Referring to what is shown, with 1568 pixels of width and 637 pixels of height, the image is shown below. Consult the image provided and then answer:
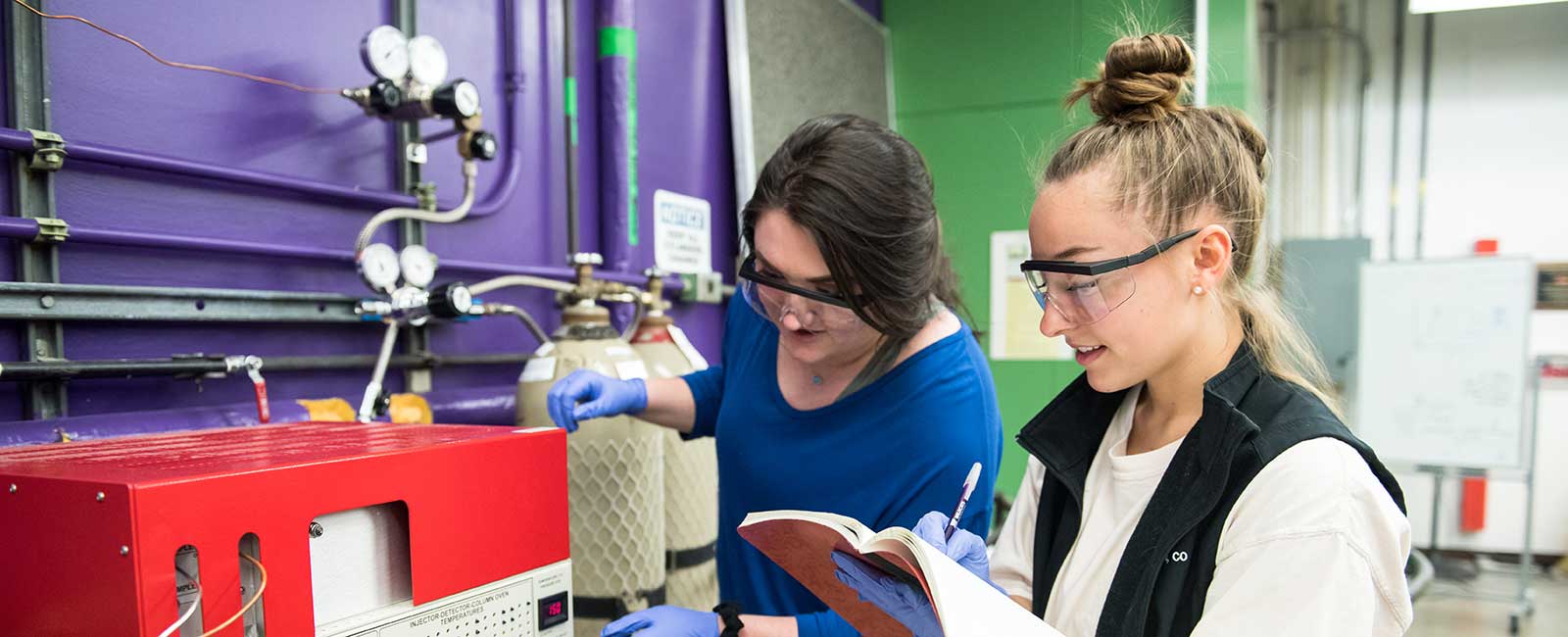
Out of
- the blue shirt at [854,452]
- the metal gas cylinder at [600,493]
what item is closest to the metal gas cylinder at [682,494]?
the metal gas cylinder at [600,493]

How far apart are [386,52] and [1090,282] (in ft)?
3.54

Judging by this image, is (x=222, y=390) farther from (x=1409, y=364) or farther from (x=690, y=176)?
(x=1409, y=364)

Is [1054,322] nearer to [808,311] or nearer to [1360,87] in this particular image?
[808,311]

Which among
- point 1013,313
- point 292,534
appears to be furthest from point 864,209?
point 1013,313

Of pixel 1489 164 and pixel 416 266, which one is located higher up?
pixel 1489 164

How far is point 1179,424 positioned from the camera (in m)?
0.89

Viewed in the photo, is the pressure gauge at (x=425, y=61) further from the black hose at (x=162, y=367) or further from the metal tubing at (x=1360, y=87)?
the metal tubing at (x=1360, y=87)

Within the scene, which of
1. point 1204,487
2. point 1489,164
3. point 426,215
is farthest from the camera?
point 1489,164

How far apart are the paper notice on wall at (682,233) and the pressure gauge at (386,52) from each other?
0.88 metres

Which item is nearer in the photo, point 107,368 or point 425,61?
point 107,368

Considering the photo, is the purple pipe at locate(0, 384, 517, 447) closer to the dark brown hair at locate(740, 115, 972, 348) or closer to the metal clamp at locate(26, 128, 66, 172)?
the metal clamp at locate(26, 128, 66, 172)

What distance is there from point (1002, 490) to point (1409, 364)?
2.33 meters

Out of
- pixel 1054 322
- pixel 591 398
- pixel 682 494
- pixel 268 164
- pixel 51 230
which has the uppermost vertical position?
pixel 268 164

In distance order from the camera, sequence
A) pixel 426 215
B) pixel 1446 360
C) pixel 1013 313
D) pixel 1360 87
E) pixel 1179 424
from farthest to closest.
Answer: pixel 1360 87 < pixel 1446 360 < pixel 1013 313 < pixel 426 215 < pixel 1179 424
